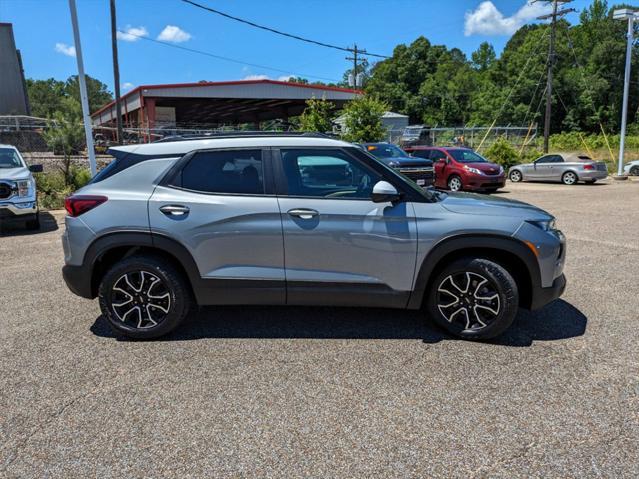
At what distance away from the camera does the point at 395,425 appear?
2918mm

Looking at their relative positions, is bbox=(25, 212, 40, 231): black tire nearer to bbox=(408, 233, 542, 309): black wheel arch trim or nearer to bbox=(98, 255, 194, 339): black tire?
bbox=(98, 255, 194, 339): black tire

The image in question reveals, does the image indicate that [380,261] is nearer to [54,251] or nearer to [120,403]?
[120,403]

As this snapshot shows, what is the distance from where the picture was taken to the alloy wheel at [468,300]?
3959mm

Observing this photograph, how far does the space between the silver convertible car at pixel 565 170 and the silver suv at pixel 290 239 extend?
18.6 meters

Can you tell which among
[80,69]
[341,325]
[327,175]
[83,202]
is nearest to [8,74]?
[80,69]

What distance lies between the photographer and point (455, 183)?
17234 mm

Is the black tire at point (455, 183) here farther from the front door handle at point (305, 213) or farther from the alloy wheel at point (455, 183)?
the front door handle at point (305, 213)

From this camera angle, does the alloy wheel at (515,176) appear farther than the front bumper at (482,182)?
Yes

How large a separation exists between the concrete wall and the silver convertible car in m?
32.9

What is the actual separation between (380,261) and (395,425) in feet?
4.63

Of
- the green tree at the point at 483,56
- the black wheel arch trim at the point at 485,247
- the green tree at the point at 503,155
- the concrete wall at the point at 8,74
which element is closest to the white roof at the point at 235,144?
the black wheel arch trim at the point at 485,247

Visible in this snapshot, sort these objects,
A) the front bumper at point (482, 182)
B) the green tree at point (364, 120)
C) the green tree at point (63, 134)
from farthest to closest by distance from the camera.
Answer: the green tree at point (364, 120)
the front bumper at point (482, 182)
the green tree at point (63, 134)

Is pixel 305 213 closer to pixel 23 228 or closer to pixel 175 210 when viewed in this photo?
pixel 175 210

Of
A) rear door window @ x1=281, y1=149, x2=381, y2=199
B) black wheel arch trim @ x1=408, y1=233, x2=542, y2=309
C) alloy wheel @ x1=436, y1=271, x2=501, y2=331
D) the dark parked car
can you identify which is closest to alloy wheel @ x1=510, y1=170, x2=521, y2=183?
the dark parked car
